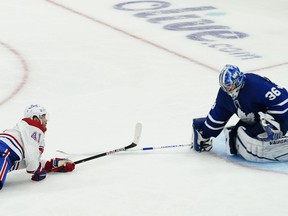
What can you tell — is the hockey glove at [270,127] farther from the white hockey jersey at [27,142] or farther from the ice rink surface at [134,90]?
the white hockey jersey at [27,142]

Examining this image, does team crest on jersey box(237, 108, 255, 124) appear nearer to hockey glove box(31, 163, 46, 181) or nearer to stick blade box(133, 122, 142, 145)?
stick blade box(133, 122, 142, 145)

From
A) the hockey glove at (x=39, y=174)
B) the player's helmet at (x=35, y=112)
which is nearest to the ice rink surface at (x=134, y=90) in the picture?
the hockey glove at (x=39, y=174)

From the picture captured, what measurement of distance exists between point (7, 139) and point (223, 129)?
1286 millimetres

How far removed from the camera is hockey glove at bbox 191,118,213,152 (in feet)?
17.0

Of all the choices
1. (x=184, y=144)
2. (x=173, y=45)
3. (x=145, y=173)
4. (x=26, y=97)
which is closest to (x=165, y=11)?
(x=173, y=45)

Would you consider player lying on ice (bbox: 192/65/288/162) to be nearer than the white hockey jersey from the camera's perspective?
No

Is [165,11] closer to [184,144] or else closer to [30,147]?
[184,144]

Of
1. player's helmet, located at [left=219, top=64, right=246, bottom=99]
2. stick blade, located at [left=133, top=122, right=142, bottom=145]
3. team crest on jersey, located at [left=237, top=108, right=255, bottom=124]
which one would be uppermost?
player's helmet, located at [left=219, top=64, right=246, bottom=99]

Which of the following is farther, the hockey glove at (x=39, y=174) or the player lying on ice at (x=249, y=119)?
the player lying on ice at (x=249, y=119)

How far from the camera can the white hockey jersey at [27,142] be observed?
460cm

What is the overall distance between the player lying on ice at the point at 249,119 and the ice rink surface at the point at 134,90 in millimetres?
121

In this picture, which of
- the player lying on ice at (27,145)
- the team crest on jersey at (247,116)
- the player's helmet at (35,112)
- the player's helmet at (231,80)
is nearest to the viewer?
the player lying on ice at (27,145)

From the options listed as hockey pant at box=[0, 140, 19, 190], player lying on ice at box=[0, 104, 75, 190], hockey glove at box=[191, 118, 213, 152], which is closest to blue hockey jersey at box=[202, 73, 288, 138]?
hockey glove at box=[191, 118, 213, 152]

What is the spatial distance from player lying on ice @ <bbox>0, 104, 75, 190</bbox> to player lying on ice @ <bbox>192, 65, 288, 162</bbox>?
0.96m
